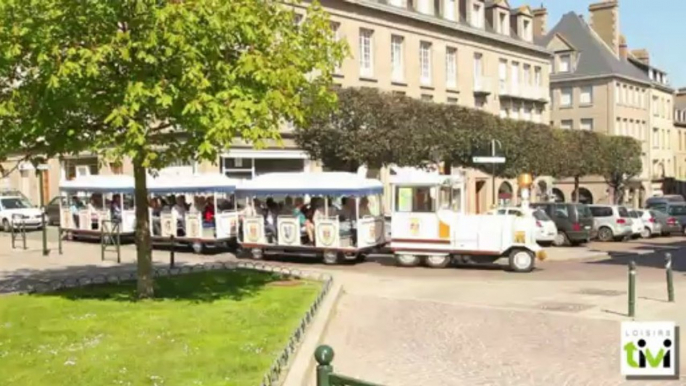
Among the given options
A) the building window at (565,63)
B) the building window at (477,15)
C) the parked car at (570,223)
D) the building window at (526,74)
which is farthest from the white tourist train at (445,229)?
the building window at (565,63)

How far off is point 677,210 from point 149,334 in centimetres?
3613

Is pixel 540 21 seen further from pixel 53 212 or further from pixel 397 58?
pixel 53 212

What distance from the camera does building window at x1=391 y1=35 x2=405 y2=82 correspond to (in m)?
43.8

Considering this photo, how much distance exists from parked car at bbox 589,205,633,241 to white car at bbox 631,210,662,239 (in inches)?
93.2

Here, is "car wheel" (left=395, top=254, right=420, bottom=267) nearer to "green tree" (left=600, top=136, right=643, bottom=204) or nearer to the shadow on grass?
the shadow on grass

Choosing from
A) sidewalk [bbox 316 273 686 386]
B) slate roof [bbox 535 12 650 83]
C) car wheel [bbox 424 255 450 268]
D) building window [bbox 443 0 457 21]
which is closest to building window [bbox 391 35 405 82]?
building window [bbox 443 0 457 21]

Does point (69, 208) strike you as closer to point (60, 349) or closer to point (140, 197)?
point (140, 197)

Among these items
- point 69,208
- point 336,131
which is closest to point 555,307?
point 336,131

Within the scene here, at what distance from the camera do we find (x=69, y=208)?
99.8ft

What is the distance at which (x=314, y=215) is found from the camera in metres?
23.2

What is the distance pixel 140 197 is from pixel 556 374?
802cm

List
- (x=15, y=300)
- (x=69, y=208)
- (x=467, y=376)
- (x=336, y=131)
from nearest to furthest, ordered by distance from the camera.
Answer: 1. (x=467, y=376)
2. (x=15, y=300)
3. (x=69, y=208)
4. (x=336, y=131)

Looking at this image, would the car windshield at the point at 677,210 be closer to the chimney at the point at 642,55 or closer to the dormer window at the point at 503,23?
the dormer window at the point at 503,23

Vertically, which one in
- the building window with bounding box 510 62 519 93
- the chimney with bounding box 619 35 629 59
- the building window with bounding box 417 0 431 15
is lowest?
the building window with bounding box 510 62 519 93
